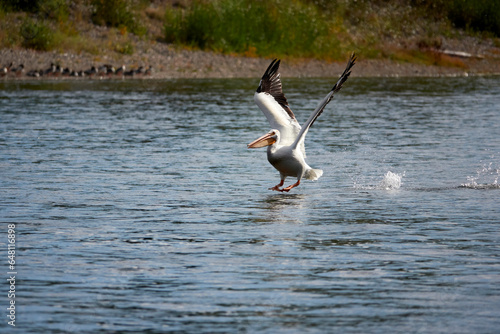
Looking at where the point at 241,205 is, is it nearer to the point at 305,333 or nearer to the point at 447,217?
the point at 447,217

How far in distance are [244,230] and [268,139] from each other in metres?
2.82

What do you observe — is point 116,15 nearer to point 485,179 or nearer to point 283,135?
point 283,135

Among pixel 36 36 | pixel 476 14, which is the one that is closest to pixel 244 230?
pixel 36 36

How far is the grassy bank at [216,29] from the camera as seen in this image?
38.8 metres

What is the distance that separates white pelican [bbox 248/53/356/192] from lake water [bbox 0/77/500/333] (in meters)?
0.32

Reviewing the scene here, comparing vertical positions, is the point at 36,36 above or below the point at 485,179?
below

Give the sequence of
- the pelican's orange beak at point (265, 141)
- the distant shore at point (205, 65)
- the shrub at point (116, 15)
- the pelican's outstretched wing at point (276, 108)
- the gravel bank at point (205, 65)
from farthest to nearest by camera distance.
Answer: the shrub at point (116, 15), the gravel bank at point (205, 65), the distant shore at point (205, 65), the pelican's outstretched wing at point (276, 108), the pelican's orange beak at point (265, 141)

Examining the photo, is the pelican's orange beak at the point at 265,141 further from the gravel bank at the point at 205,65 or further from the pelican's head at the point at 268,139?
the gravel bank at the point at 205,65

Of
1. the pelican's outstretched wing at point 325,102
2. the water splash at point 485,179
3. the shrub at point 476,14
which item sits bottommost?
the shrub at point 476,14

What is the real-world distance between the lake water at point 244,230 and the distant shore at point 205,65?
16513mm

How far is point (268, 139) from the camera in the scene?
1197 centimetres

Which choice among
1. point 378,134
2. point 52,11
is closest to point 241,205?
point 378,134

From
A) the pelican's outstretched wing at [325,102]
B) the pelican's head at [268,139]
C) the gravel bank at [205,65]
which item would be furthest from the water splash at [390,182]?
the gravel bank at [205,65]

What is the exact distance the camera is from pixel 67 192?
38.5ft
